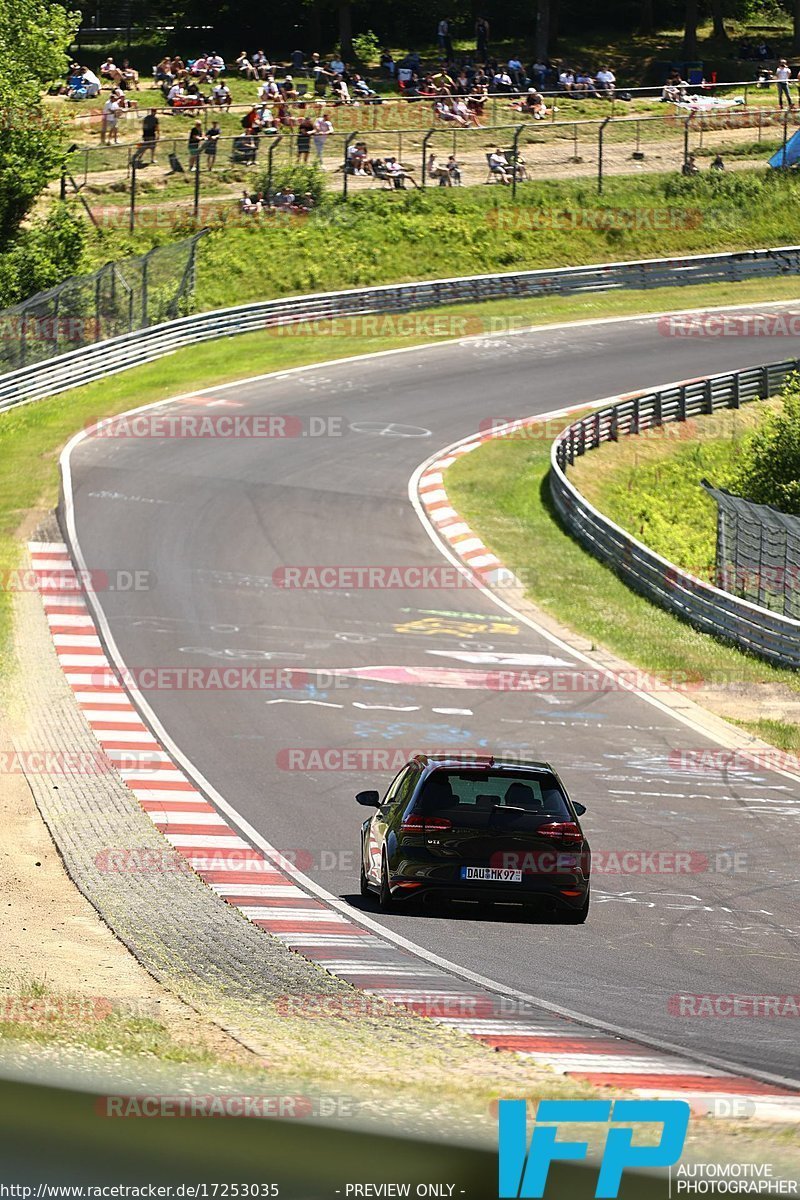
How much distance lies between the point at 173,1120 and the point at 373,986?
481 centimetres

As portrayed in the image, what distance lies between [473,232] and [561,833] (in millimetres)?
45562

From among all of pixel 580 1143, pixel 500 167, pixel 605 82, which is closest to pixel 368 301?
pixel 500 167

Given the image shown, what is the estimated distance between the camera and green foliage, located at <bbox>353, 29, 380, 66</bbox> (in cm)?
7250

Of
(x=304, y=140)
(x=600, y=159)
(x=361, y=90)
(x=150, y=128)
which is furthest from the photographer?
(x=361, y=90)

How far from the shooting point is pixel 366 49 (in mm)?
72938

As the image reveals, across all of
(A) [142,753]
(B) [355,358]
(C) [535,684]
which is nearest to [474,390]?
(B) [355,358]

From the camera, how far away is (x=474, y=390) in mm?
46469

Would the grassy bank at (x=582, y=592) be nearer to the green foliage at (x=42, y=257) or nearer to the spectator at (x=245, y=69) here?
the green foliage at (x=42, y=257)

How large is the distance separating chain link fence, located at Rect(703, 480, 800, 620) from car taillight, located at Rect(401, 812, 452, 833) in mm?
15666

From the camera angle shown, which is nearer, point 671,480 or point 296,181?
point 671,480

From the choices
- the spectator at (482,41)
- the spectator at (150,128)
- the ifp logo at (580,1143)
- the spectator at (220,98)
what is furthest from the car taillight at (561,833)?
the spectator at (482,41)

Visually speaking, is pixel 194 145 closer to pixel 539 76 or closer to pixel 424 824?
pixel 539 76

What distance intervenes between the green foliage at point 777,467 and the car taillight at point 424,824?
2669cm

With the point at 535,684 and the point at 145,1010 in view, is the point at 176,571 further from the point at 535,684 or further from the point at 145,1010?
the point at 145,1010
